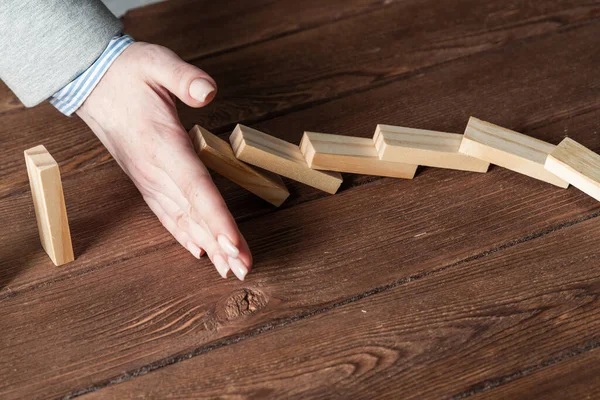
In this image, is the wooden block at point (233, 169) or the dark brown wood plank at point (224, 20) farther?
the dark brown wood plank at point (224, 20)

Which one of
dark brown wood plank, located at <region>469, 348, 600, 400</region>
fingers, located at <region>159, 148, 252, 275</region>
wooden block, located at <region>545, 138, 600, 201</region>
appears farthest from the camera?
wooden block, located at <region>545, 138, 600, 201</region>

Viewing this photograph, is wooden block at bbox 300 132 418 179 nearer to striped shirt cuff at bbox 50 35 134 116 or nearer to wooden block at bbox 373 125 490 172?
wooden block at bbox 373 125 490 172

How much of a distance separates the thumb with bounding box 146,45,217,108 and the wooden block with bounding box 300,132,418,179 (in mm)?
156

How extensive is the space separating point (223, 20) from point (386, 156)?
0.60 metres

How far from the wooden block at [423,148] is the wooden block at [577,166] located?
0.32ft

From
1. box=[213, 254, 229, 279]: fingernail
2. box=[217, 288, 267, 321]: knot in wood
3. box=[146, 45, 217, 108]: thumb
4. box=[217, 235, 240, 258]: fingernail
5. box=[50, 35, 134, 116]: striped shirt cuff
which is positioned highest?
box=[146, 45, 217, 108]: thumb

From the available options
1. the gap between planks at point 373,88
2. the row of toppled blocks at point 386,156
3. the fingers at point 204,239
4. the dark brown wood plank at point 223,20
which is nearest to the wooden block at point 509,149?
the row of toppled blocks at point 386,156

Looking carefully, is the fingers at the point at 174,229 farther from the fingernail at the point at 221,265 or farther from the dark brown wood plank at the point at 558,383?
the dark brown wood plank at the point at 558,383

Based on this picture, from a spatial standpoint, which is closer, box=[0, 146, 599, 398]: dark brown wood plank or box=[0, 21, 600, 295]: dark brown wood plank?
box=[0, 146, 599, 398]: dark brown wood plank

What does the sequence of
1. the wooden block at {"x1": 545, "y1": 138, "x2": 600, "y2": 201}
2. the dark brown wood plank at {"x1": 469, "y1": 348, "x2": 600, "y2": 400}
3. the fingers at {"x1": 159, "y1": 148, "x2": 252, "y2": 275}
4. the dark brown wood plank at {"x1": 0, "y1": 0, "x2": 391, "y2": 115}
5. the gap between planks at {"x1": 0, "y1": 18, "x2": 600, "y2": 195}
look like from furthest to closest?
the dark brown wood plank at {"x1": 0, "y1": 0, "x2": 391, "y2": 115} < the gap between planks at {"x1": 0, "y1": 18, "x2": 600, "y2": 195} < the wooden block at {"x1": 545, "y1": 138, "x2": 600, "y2": 201} < the fingers at {"x1": 159, "y1": 148, "x2": 252, "y2": 275} < the dark brown wood plank at {"x1": 469, "y1": 348, "x2": 600, "y2": 400}

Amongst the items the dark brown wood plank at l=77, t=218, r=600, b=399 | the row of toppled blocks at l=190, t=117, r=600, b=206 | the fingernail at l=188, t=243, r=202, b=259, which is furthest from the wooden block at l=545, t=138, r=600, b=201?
the fingernail at l=188, t=243, r=202, b=259

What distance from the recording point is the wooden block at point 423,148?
3.23ft

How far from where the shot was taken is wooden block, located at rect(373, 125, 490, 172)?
0.99m

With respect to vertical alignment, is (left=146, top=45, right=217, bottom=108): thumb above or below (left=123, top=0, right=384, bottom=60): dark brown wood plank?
above
